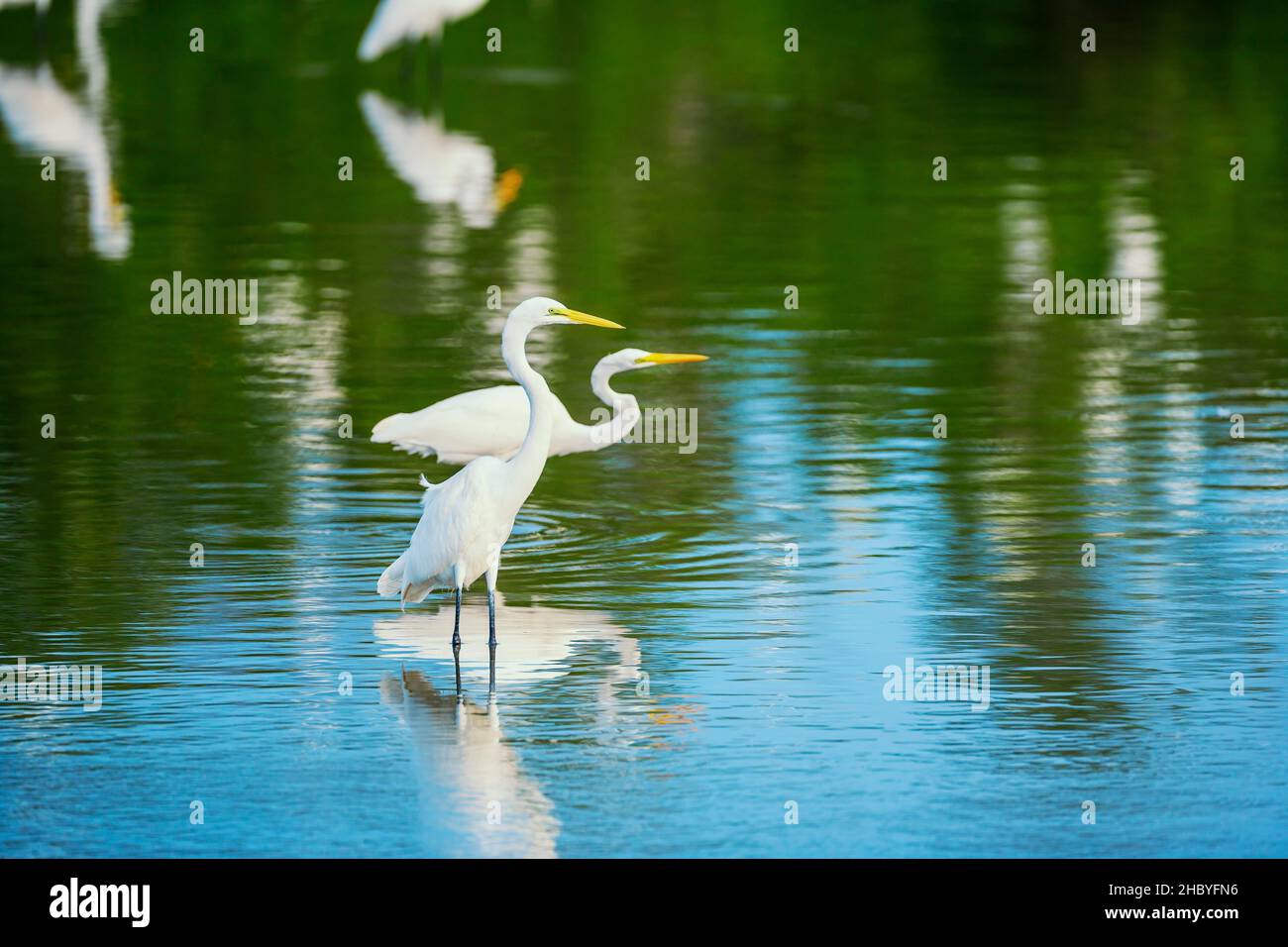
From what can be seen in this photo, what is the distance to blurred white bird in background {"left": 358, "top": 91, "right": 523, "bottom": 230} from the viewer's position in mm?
25562

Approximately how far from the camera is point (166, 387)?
17.4 metres

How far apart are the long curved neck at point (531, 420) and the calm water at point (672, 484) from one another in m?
0.73

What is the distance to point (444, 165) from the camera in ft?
90.4

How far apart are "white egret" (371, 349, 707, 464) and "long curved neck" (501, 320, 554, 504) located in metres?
2.05
